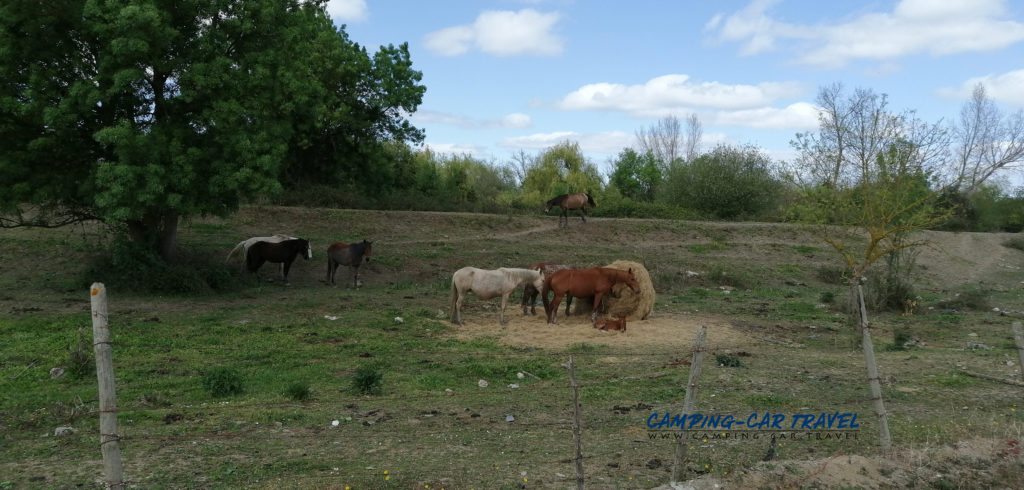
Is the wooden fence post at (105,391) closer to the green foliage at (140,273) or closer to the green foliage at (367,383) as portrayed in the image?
the green foliage at (367,383)

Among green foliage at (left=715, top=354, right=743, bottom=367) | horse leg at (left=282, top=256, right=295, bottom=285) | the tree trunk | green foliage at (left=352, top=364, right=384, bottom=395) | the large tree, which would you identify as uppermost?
the large tree

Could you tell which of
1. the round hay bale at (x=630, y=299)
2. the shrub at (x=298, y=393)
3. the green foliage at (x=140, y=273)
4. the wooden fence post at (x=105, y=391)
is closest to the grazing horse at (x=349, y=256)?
the green foliage at (x=140, y=273)

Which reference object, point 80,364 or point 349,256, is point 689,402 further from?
point 349,256

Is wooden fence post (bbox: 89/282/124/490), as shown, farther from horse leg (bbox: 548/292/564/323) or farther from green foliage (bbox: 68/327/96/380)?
horse leg (bbox: 548/292/564/323)

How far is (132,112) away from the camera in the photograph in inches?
677

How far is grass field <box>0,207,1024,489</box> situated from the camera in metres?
7.02

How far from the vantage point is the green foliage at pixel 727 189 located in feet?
141

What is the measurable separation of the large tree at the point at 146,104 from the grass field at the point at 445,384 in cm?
243

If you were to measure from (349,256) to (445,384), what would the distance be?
1052 centimetres

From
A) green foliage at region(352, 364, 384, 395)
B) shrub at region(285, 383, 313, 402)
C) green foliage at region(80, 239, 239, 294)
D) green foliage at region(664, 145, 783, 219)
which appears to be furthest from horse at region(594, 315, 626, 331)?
green foliage at region(664, 145, 783, 219)

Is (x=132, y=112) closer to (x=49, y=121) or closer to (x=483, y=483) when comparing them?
(x=49, y=121)

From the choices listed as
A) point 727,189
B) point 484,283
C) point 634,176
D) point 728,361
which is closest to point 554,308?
point 484,283

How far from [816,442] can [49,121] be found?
50.0 ft

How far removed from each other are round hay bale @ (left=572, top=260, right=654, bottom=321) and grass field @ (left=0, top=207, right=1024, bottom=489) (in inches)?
18.4
